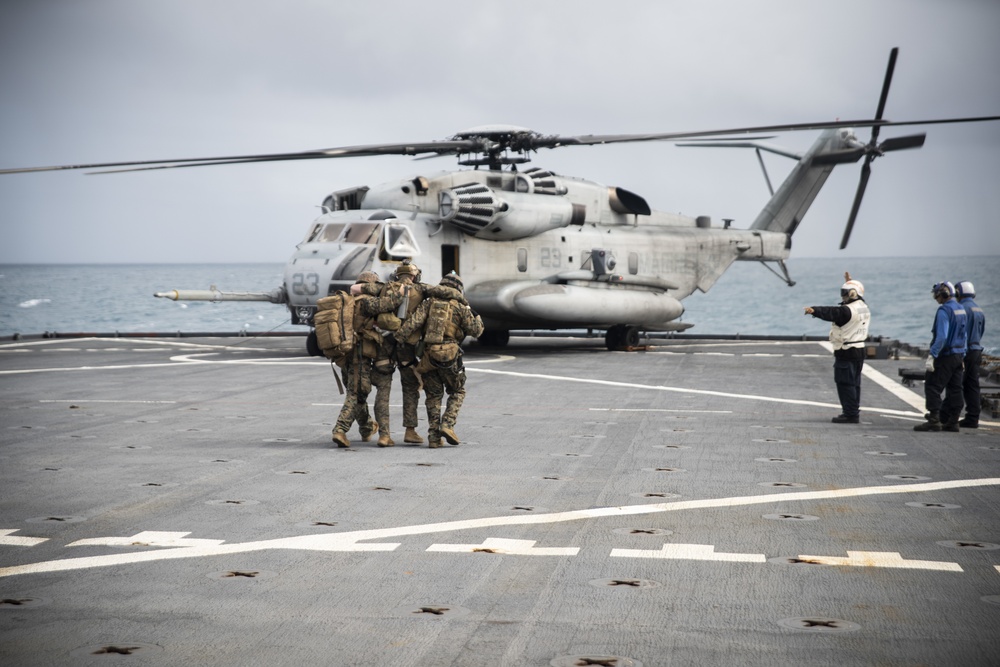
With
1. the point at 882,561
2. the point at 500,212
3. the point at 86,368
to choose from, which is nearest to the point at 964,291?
the point at 882,561

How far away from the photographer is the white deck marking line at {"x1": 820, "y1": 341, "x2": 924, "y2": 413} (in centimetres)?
1527

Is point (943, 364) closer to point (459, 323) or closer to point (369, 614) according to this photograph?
point (459, 323)

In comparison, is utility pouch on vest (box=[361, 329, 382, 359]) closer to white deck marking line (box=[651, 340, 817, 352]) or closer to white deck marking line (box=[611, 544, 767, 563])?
white deck marking line (box=[611, 544, 767, 563])

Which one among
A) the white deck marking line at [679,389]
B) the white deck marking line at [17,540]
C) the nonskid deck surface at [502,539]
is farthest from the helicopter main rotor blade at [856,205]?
the white deck marking line at [17,540]

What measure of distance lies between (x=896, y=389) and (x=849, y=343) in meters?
4.60

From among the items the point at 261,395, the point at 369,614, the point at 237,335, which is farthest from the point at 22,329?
the point at 369,614

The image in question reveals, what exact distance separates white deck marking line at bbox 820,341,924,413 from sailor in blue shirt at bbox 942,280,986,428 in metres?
1.56

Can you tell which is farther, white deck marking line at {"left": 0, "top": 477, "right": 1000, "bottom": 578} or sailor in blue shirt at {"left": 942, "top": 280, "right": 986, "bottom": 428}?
sailor in blue shirt at {"left": 942, "top": 280, "right": 986, "bottom": 428}

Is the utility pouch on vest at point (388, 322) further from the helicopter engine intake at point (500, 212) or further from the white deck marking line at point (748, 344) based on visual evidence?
the white deck marking line at point (748, 344)

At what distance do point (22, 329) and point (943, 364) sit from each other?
236 feet

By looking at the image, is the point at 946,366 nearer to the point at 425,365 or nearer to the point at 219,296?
the point at 425,365

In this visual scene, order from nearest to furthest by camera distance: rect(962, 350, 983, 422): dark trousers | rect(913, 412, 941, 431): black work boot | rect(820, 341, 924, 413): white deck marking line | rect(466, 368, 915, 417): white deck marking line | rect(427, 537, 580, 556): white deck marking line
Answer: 1. rect(427, 537, 580, 556): white deck marking line
2. rect(913, 412, 941, 431): black work boot
3. rect(962, 350, 983, 422): dark trousers
4. rect(466, 368, 915, 417): white deck marking line
5. rect(820, 341, 924, 413): white deck marking line

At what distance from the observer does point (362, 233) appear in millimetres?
22156

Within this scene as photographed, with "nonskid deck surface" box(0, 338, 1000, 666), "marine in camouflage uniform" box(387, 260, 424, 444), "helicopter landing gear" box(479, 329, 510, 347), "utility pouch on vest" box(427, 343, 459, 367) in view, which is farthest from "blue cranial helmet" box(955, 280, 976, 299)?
"helicopter landing gear" box(479, 329, 510, 347)
